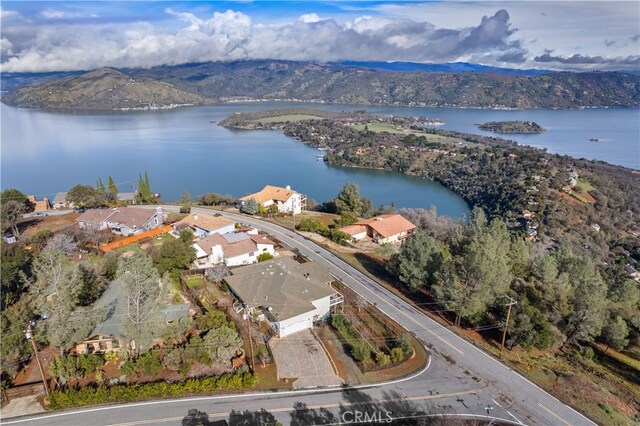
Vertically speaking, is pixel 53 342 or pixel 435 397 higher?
pixel 53 342

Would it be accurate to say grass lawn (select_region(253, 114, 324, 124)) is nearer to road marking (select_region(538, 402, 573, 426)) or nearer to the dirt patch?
the dirt patch

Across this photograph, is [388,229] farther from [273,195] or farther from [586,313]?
[586,313]

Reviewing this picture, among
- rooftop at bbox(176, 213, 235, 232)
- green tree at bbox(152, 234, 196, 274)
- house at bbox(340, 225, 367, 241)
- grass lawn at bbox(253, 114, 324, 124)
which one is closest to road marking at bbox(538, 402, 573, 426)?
green tree at bbox(152, 234, 196, 274)

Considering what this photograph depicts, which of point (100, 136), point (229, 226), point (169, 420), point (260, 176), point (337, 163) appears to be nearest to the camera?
point (169, 420)

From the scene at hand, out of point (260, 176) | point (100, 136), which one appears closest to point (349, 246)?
point (260, 176)

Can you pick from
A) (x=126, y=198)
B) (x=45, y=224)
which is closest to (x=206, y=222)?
(x=45, y=224)

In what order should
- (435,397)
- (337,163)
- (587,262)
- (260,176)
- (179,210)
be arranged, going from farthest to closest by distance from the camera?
(337,163)
(260,176)
(179,210)
(587,262)
(435,397)

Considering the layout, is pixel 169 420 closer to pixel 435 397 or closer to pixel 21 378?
pixel 21 378
